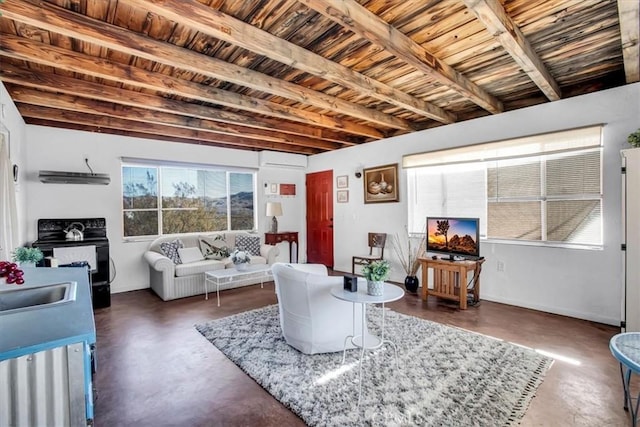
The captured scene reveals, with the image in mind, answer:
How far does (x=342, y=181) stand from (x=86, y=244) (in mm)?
4175

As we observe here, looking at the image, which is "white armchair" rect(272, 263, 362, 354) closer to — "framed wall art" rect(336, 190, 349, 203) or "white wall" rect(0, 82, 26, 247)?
"white wall" rect(0, 82, 26, 247)

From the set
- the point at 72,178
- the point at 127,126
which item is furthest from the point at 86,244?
the point at 127,126

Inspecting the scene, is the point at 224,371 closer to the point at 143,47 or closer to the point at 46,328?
the point at 46,328

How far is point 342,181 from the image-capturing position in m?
6.07

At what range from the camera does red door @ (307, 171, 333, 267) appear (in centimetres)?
638

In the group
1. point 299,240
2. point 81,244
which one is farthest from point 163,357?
point 299,240

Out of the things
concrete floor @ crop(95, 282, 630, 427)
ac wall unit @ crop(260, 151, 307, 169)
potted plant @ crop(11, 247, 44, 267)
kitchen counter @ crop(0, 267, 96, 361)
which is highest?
ac wall unit @ crop(260, 151, 307, 169)

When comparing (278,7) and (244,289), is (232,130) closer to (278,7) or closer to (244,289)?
(244,289)

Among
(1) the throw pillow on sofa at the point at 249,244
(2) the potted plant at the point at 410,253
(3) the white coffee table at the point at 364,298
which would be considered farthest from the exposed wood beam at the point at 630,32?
(1) the throw pillow on sofa at the point at 249,244

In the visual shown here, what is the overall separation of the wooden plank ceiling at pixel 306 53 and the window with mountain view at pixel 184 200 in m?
1.32

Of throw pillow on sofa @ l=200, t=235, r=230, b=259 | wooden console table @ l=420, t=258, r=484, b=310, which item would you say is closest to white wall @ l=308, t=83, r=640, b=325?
wooden console table @ l=420, t=258, r=484, b=310

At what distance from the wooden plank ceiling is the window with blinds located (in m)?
0.59

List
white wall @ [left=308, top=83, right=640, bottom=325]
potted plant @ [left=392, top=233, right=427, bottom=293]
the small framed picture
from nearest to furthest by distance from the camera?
1. white wall @ [left=308, top=83, right=640, bottom=325]
2. potted plant @ [left=392, top=233, right=427, bottom=293]
3. the small framed picture

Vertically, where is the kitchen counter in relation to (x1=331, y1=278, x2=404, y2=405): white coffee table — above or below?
above
